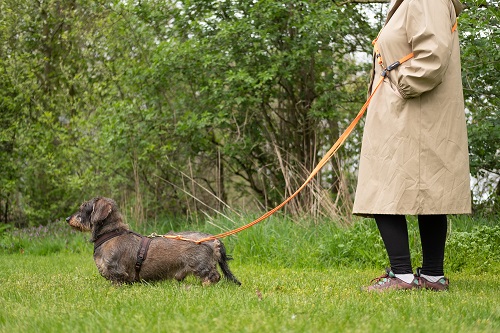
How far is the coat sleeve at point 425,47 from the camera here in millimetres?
4703

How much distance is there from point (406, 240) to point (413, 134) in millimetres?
765

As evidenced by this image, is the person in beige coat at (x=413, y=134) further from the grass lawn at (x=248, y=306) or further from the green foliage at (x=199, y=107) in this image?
the green foliage at (x=199, y=107)

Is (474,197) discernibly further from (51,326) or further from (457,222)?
(51,326)

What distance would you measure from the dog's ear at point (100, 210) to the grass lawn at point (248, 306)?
55 cm

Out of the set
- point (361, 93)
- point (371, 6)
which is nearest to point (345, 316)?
point (361, 93)

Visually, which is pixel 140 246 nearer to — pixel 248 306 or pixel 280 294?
pixel 280 294

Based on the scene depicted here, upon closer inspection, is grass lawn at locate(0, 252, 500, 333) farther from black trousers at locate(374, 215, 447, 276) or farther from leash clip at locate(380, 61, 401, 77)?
leash clip at locate(380, 61, 401, 77)

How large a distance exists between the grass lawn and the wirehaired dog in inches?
4.4

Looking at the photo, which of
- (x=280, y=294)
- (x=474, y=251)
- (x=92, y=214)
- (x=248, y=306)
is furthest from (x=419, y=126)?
(x=92, y=214)

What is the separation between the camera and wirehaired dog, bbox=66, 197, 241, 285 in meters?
5.53

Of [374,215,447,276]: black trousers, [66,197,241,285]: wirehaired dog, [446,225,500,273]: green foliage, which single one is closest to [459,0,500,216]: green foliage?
[446,225,500,273]: green foliage

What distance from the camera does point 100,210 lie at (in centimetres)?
582

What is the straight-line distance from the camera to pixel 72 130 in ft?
40.3

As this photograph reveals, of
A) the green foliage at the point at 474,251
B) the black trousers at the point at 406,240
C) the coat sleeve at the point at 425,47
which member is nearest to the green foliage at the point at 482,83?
the green foliage at the point at 474,251
